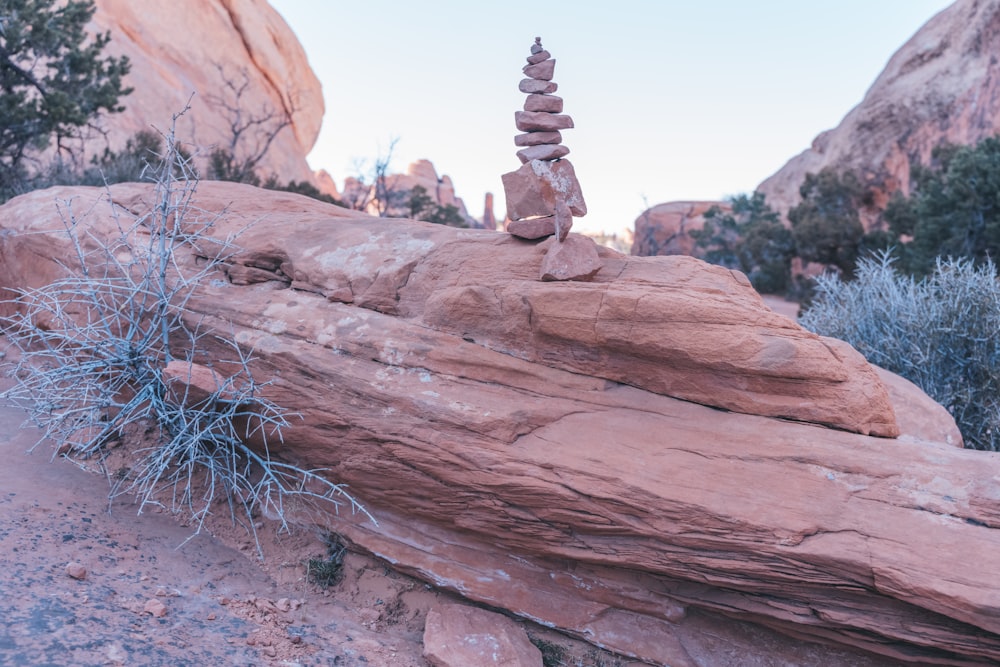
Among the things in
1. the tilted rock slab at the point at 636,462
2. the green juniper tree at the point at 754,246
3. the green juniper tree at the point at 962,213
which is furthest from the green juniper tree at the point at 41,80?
the green juniper tree at the point at 754,246

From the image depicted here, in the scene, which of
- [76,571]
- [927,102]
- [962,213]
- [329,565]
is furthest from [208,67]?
[76,571]

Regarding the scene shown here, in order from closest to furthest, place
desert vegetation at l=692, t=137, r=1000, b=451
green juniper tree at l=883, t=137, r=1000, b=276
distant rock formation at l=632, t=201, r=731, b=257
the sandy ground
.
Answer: the sandy ground < desert vegetation at l=692, t=137, r=1000, b=451 < green juniper tree at l=883, t=137, r=1000, b=276 < distant rock formation at l=632, t=201, r=731, b=257

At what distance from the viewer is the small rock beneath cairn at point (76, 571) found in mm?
3982

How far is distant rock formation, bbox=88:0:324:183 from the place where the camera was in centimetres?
2348

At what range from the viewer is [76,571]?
3994 millimetres

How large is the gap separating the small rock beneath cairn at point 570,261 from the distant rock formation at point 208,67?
1799 cm

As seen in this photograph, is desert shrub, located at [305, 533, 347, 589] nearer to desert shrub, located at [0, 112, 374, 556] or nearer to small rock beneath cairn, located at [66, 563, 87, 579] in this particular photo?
desert shrub, located at [0, 112, 374, 556]

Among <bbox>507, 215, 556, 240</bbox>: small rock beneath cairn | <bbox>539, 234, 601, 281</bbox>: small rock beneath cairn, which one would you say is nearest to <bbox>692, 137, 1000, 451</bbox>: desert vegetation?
<bbox>539, 234, 601, 281</bbox>: small rock beneath cairn

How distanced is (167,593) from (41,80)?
11498 mm

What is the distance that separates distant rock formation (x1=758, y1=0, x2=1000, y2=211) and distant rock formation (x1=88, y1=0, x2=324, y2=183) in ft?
59.1

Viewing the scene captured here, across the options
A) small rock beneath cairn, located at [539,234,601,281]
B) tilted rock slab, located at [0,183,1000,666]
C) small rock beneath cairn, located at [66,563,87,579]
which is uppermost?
small rock beneath cairn, located at [539,234,601,281]

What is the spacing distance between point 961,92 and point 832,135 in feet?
→ 18.7

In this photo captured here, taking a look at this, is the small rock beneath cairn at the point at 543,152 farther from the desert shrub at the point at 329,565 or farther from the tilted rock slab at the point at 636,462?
the desert shrub at the point at 329,565

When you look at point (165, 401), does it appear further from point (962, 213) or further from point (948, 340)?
point (962, 213)
